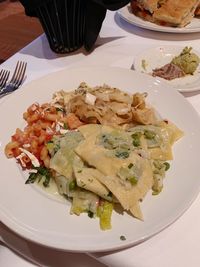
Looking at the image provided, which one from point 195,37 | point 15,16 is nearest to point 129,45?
point 195,37

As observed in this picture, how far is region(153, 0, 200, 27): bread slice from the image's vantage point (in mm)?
1772

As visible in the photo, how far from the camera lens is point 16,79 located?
1.47m

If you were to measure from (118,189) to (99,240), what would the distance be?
14cm

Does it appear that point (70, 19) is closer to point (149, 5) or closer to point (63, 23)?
point (63, 23)

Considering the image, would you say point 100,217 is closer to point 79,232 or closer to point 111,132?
point 79,232

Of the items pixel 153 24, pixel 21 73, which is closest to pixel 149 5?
pixel 153 24

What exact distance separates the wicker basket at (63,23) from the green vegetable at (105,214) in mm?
920

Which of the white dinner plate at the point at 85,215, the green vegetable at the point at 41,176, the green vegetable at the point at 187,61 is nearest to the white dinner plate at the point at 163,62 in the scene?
the green vegetable at the point at 187,61

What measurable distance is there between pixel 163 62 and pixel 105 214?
2.96ft

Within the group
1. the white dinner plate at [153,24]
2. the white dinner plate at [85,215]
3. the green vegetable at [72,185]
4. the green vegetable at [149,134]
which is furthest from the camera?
the white dinner plate at [153,24]

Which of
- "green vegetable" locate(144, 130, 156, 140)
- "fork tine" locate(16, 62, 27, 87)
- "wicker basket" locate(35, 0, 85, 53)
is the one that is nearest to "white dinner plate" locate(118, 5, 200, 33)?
"wicker basket" locate(35, 0, 85, 53)

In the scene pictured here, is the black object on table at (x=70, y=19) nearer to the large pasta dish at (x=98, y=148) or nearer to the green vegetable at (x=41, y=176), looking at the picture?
the large pasta dish at (x=98, y=148)

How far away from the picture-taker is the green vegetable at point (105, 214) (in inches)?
33.4

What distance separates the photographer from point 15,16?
284 centimetres
